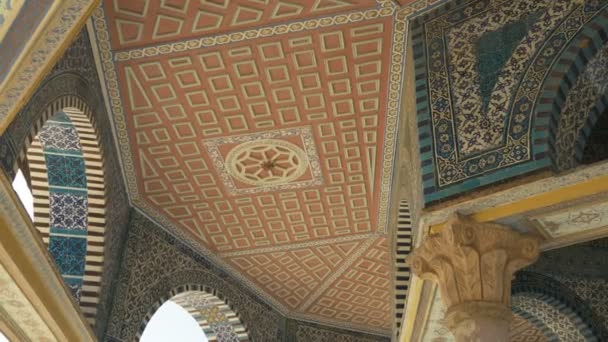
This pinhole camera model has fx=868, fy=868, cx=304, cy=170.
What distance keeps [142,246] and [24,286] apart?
8.17 feet

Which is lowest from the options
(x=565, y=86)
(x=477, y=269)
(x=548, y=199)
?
(x=477, y=269)

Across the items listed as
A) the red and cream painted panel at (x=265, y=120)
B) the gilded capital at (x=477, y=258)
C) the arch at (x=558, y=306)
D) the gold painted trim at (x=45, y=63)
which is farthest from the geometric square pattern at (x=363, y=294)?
the gold painted trim at (x=45, y=63)

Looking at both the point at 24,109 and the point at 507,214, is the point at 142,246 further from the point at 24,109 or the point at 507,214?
the point at 507,214

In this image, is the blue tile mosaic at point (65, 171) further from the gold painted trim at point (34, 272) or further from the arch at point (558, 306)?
the arch at point (558, 306)

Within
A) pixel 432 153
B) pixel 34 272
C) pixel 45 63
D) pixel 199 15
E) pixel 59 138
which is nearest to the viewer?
pixel 45 63

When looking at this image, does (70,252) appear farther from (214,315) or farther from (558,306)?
(558,306)

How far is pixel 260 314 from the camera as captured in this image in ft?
32.8

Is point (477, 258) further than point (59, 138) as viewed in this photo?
No

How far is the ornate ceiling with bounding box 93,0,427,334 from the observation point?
6398 mm

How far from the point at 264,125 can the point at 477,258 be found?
285 cm

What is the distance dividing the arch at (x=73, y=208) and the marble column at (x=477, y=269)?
10.7 ft

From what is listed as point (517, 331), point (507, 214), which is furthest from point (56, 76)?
point (517, 331)

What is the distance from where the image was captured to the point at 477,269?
5035 millimetres

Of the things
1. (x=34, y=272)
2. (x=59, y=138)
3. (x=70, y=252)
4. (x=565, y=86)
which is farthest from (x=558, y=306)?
(x=59, y=138)
